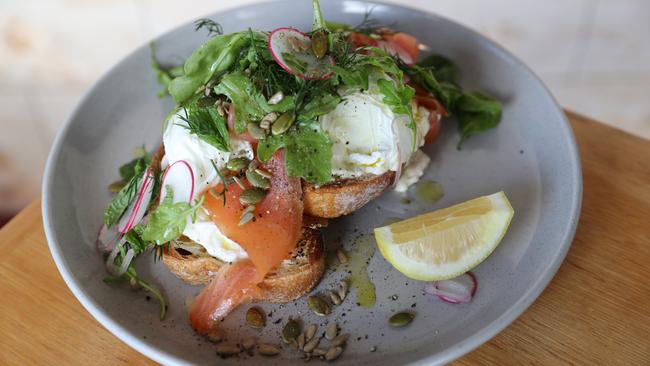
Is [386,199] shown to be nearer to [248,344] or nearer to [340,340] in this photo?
[340,340]

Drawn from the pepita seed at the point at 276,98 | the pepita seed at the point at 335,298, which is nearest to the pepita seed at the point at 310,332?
the pepita seed at the point at 335,298

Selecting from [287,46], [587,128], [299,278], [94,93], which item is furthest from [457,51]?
[94,93]

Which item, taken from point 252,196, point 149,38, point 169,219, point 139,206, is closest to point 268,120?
point 252,196

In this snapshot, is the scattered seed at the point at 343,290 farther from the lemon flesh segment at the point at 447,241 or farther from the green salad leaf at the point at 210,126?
the green salad leaf at the point at 210,126

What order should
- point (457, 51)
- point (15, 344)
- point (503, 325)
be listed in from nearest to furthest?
point (503, 325)
point (15, 344)
point (457, 51)

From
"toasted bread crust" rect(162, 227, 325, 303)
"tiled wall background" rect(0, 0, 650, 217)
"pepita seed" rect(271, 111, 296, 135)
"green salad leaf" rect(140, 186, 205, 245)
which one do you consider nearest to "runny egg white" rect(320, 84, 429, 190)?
"pepita seed" rect(271, 111, 296, 135)

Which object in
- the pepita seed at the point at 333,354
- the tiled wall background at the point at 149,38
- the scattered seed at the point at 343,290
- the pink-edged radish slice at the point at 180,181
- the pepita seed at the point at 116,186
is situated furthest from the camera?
the tiled wall background at the point at 149,38

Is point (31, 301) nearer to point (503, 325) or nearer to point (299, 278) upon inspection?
point (299, 278)
